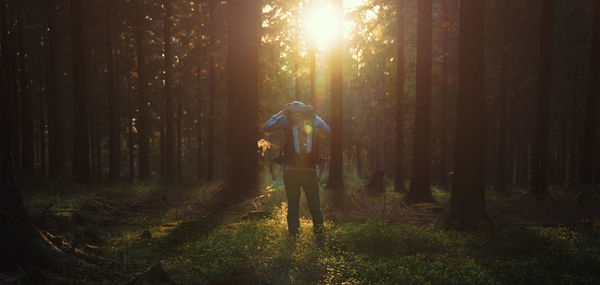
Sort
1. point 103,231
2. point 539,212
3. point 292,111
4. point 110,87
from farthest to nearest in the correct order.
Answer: point 110,87, point 539,212, point 103,231, point 292,111

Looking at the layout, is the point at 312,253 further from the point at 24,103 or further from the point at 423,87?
the point at 24,103

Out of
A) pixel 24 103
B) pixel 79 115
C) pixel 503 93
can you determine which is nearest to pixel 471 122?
pixel 503 93


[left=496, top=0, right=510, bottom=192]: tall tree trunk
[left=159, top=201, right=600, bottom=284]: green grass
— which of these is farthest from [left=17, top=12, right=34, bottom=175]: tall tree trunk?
[left=496, top=0, right=510, bottom=192]: tall tree trunk

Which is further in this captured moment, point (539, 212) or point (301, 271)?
point (539, 212)

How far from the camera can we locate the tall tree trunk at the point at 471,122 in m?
9.38

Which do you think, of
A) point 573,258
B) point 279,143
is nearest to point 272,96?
point 573,258

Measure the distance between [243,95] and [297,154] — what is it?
23.0 ft

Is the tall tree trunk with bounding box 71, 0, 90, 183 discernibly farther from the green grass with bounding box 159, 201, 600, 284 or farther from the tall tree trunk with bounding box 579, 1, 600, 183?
the tall tree trunk with bounding box 579, 1, 600, 183

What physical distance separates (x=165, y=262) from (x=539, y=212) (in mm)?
11948

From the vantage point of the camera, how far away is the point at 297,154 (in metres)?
Result: 8.02

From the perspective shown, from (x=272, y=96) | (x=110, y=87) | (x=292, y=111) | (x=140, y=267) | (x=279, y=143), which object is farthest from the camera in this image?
(x=279, y=143)

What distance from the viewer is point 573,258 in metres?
6.25

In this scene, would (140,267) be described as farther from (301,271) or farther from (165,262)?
(301,271)

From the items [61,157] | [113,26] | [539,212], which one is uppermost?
[113,26]
